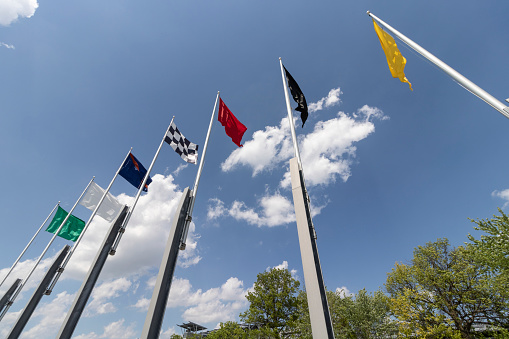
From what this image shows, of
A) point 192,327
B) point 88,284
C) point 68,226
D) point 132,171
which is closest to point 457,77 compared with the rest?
point 88,284

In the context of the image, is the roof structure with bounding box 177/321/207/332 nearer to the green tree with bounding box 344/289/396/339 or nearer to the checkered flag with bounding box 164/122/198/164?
the green tree with bounding box 344/289/396/339

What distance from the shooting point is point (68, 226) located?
1908 cm

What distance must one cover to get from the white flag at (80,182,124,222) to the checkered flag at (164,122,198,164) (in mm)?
8289

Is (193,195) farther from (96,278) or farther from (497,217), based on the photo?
(497,217)

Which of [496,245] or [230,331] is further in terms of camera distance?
[230,331]

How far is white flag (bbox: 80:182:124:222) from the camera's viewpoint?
57.7 feet

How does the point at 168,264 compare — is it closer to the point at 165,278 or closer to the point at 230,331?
the point at 165,278

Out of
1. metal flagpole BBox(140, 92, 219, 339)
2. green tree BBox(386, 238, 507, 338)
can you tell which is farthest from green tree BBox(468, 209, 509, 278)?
metal flagpole BBox(140, 92, 219, 339)

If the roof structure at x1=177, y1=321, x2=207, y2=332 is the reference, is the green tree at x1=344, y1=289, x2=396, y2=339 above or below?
below

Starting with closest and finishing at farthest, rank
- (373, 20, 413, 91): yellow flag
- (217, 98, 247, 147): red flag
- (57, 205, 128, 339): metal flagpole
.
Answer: (57, 205, 128, 339): metal flagpole, (373, 20, 413, 91): yellow flag, (217, 98, 247, 147): red flag

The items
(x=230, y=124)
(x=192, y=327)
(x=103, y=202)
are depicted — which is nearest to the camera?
(x=230, y=124)

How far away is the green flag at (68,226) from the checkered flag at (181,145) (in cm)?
1346

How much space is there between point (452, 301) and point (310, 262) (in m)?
30.6

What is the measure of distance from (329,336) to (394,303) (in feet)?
90.9
